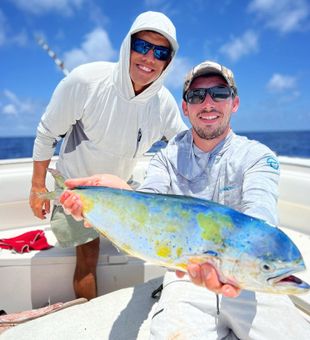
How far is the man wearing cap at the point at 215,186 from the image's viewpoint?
5.26ft

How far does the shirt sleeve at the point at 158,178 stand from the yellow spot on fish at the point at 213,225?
0.73m

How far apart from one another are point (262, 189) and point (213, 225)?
1.95ft

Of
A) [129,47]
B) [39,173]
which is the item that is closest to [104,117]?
[129,47]

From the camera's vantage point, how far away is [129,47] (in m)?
2.53

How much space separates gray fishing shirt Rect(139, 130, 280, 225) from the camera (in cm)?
184

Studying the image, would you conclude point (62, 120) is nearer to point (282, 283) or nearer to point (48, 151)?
point (48, 151)

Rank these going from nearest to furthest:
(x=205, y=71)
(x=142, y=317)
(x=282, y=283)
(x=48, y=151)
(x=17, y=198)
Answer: (x=282, y=283) → (x=205, y=71) → (x=142, y=317) → (x=48, y=151) → (x=17, y=198)

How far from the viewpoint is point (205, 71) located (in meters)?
2.05

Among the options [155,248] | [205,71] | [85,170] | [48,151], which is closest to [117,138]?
[85,170]

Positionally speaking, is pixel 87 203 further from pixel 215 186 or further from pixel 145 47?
pixel 145 47

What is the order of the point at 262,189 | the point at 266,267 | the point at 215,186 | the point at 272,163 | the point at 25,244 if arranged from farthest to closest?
the point at 25,244
the point at 215,186
the point at 272,163
the point at 262,189
the point at 266,267

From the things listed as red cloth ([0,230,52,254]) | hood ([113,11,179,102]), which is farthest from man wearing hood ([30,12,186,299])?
red cloth ([0,230,52,254])

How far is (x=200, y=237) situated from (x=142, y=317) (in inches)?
50.6

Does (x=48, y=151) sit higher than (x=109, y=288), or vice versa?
(x=48, y=151)
